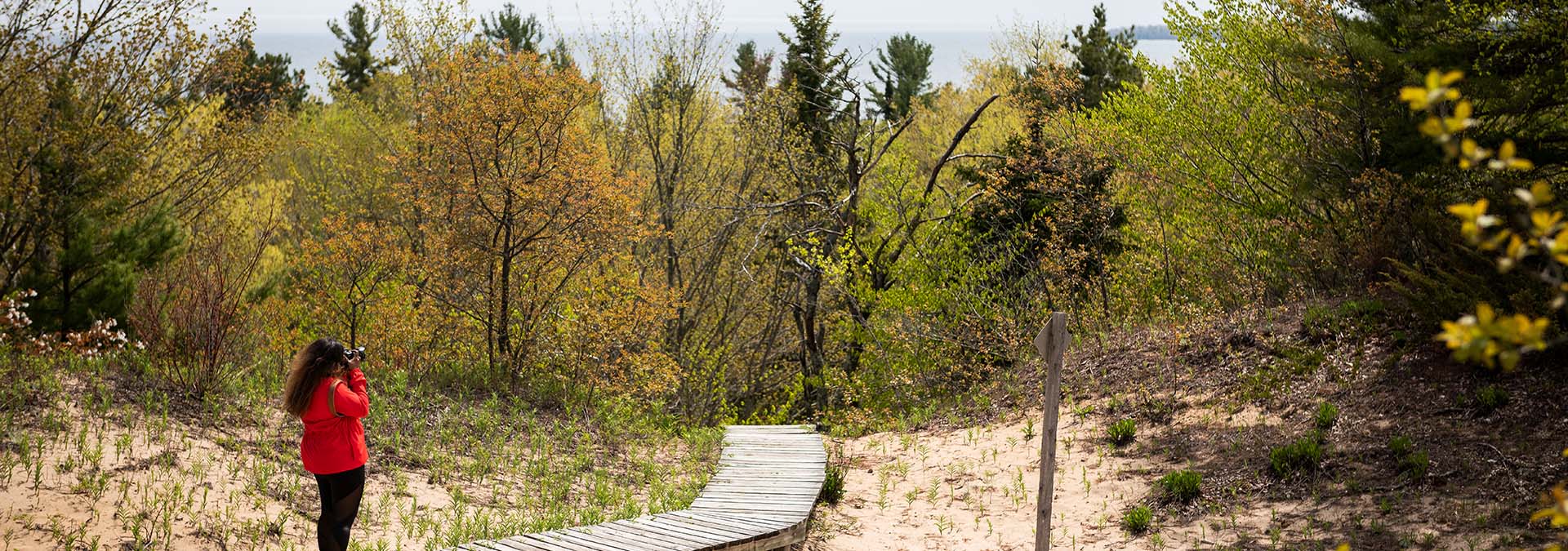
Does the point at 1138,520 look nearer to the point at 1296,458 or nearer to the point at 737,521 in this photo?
the point at 1296,458

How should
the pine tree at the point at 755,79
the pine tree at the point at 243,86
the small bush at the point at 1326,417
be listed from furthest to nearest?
the pine tree at the point at 755,79
the pine tree at the point at 243,86
the small bush at the point at 1326,417

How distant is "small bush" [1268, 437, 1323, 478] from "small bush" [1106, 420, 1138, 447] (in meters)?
1.68

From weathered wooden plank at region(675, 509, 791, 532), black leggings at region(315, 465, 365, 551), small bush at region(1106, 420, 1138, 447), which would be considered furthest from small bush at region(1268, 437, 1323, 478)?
black leggings at region(315, 465, 365, 551)

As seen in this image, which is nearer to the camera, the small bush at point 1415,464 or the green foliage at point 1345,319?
the small bush at point 1415,464

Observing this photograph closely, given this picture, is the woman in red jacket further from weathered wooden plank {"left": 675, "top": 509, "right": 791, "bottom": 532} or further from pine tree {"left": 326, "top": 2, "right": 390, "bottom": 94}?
pine tree {"left": 326, "top": 2, "right": 390, "bottom": 94}

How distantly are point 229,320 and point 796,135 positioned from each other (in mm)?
11693

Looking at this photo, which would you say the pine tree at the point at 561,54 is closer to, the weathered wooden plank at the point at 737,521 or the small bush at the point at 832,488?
the small bush at the point at 832,488

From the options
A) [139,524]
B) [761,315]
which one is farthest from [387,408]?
[761,315]

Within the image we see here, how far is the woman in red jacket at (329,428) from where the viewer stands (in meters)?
6.18

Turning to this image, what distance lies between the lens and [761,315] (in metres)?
22.0

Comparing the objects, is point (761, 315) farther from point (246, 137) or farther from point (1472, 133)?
point (1472, 133)

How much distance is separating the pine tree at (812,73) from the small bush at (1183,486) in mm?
10381

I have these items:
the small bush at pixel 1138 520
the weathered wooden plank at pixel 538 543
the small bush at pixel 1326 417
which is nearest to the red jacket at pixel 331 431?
the weathered wooden plank at pixel 538 543

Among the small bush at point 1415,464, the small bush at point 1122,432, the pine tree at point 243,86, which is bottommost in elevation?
the small bush at point 1415,464
